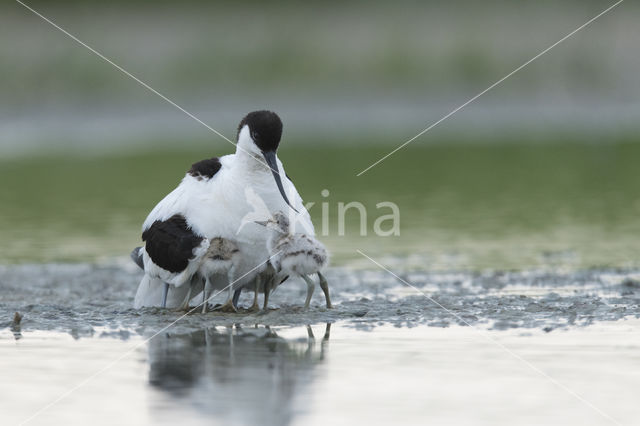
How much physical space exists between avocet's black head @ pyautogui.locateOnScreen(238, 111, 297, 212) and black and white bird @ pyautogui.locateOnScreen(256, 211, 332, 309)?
24 cm

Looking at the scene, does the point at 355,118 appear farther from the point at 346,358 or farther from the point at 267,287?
the point at 346,358

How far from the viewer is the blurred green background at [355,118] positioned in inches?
584

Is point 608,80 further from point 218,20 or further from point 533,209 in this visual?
point 533,209

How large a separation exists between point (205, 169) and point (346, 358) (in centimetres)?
249

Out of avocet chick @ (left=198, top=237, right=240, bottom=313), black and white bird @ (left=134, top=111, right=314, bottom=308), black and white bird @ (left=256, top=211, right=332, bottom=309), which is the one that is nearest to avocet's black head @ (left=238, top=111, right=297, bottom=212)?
black and white bird @ (left=134, top=111, right=314, bottom=308)

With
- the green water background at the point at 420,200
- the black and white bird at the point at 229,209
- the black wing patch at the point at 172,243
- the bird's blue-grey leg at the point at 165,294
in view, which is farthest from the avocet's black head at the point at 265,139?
the green water background at the point at 420,200

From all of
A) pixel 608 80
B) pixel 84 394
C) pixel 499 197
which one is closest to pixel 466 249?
pixel 499 197

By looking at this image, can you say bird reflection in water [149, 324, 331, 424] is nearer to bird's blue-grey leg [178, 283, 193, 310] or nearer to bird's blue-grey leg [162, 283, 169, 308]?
bird's blue-grey leg [178, 283, 193, 310]

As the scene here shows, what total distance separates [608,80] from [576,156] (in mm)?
11526

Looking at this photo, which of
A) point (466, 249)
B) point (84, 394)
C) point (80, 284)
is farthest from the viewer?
point (466, 249)

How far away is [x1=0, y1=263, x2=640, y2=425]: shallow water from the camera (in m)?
6.04

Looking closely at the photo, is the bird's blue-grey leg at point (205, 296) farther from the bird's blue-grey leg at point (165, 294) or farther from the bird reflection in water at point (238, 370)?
the bird reflection in water at point (238, 370)

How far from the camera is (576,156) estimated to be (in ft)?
80.9

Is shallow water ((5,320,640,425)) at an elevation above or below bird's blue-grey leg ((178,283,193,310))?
below
